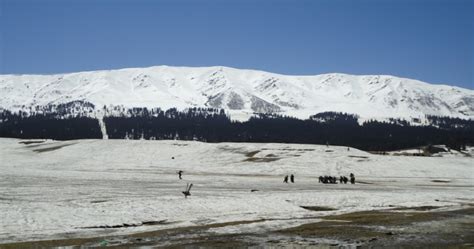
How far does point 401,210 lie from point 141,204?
21.9 metres

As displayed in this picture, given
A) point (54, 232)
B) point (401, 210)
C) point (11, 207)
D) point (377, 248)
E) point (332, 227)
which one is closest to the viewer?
point (377, 248)

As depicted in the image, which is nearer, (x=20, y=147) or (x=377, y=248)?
(x=377, y=248)

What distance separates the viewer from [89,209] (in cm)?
3756

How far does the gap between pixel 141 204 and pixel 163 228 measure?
9042 mm

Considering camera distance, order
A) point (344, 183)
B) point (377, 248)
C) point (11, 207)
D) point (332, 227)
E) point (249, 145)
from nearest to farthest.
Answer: point (377, 248)
point (332, 227)
point (11, 207)
point (344, 183)
point (249, 145)

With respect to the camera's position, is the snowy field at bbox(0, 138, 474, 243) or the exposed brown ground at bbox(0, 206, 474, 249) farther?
the snowy field at bbox(0, 138, 474, 243)

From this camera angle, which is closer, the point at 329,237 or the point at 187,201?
the point at 329,237

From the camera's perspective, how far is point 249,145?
5635 inches

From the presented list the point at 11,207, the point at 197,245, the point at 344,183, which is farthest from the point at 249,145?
the point at 197,245

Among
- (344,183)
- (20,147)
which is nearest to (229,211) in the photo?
(344,183)

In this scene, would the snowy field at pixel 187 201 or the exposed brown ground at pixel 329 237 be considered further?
the snowy field at pixel 187 201

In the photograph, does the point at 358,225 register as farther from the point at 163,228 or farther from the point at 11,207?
the point at 11,207

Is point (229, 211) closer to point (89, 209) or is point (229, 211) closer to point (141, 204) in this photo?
point (141, 204)

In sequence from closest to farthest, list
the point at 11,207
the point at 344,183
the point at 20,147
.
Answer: the point at 11,207 → the point at 344,183 → the point at 20,147
